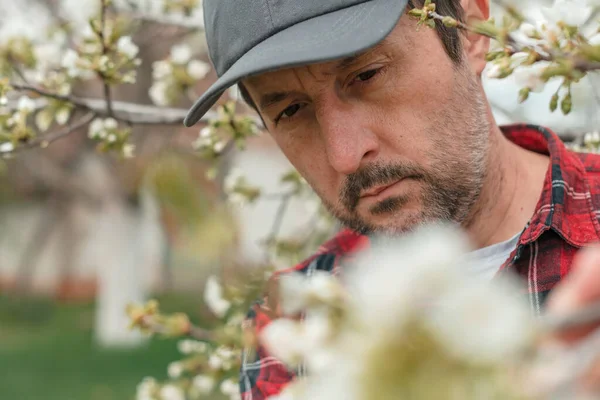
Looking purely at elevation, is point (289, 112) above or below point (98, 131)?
above

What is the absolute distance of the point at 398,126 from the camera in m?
1.46

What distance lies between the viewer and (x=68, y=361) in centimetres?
765

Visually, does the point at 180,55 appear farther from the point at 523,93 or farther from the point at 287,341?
the point at 287,341

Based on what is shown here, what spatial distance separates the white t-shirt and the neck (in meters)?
0.02

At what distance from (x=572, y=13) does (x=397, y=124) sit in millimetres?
584

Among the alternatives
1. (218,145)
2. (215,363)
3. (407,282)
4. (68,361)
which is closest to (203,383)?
(215,363)

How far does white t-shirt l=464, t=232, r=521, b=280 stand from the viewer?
1.56 meters

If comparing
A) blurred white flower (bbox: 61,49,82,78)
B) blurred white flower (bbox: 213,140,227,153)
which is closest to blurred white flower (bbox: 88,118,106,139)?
blurred white flower (bbox: 61,49,82,78)

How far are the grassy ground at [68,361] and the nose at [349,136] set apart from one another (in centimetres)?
519

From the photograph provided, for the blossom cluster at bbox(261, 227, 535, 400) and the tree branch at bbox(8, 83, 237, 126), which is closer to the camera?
the blossom cluster at bbox(261, 227, 535, 400)

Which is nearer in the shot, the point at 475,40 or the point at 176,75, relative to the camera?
the point at 475,40

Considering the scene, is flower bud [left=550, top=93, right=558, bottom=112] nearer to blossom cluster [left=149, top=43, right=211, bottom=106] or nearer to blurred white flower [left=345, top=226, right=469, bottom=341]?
blurred white flower [left=345, top=226, right=469, bottom=341]

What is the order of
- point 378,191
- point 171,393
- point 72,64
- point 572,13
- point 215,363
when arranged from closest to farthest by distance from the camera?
point 572,13 < point 378,191 < point 72,64 < point 215,363 < point 171,393

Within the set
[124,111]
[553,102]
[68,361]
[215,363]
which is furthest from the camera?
[68,361]
